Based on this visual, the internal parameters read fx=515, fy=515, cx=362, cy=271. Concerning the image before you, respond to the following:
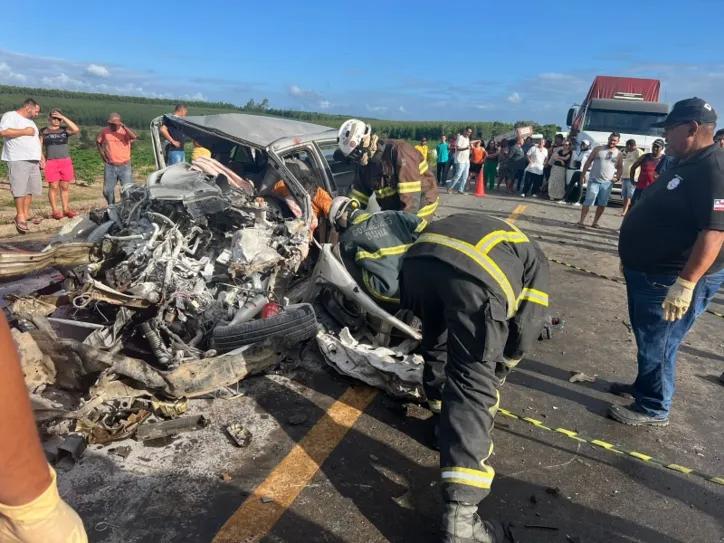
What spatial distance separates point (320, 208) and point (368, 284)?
1.84 m

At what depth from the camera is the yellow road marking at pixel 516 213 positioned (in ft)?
34.0

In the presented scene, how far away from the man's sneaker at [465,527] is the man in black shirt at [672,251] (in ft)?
5.20

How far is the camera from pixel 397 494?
2607 millimetres

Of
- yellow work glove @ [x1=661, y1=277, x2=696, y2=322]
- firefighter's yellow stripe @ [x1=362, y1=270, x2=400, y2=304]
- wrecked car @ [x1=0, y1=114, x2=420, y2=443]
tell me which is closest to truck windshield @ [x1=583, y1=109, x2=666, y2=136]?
wrecked car @ [x1=0, y1=114, x2=420, y2=443]

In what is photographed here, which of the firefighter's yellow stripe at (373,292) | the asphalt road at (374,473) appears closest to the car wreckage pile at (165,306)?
the asphalt road at (374,473)

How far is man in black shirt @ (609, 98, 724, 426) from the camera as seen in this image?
A: 2953 millimetres

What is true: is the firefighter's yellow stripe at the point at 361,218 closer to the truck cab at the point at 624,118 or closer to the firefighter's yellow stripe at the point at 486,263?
the firefighter's yellow stripe at the point at 486,263

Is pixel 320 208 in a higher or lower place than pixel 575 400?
higher

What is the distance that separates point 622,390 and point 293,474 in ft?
8.23

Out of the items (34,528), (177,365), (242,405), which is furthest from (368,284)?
(34,528)

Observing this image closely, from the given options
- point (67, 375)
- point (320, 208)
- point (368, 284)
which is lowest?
point (67, 375)

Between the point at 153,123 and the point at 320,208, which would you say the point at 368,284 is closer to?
the point at 320,208

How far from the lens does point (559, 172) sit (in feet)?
43.4

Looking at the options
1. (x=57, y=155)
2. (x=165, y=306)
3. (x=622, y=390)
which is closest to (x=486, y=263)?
(x=622, y=390)
